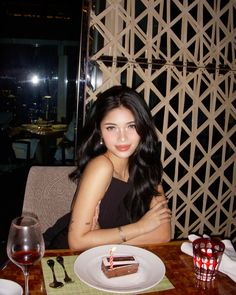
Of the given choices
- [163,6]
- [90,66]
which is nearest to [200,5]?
[163,6]

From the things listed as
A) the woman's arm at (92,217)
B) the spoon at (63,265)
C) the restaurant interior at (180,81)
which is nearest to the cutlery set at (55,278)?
the spoon at (63,265)

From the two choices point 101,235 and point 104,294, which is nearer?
point 104,294

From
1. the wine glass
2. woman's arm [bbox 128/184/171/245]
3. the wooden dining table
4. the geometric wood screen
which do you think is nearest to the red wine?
the wine glass

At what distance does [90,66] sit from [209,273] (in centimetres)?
193

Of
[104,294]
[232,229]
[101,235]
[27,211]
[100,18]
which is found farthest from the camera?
[232,229]

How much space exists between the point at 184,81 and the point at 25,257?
2.36m

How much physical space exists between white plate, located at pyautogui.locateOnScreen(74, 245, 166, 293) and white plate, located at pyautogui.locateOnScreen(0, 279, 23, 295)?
0.20 m

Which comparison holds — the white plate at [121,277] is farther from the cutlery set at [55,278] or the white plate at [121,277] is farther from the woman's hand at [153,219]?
the woman's hand at [153,219]

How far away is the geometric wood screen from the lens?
2.72 m

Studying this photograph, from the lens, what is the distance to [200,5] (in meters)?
2.91

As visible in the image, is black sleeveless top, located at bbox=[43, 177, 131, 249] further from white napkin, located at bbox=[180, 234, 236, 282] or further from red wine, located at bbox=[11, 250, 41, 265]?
red wine, located at bbox=[11, 250, 41, 265]

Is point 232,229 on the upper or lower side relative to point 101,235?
lower

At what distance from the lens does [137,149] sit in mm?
2012

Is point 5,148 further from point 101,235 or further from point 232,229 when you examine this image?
point 101,235
